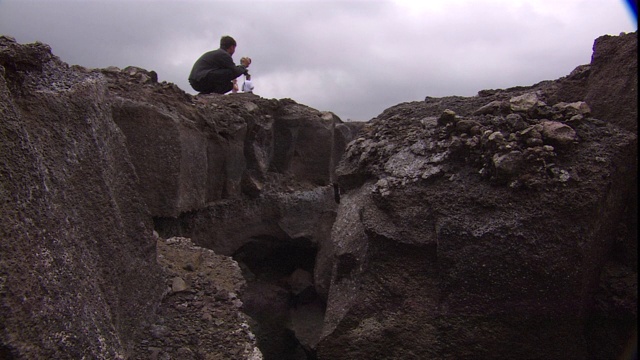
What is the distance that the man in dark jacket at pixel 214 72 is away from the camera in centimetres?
456

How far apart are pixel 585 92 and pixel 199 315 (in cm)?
196

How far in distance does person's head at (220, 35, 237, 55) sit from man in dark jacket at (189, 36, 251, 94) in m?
0.07

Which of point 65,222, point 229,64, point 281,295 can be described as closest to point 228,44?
point 229,64

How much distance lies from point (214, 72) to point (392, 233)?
109 inches

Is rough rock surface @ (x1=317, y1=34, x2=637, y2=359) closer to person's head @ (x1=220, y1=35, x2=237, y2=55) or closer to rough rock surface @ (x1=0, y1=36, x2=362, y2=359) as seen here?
rough rock surface @ (x1=0, y1=36, x2=362, y2=359)

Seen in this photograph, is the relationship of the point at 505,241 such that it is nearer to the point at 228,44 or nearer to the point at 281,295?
the point at 281,295

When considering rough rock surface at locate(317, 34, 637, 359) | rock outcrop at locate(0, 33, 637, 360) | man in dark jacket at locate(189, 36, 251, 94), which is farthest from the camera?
man in dark jacket at locate(189, 36, 251, 94)

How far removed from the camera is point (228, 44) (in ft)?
15.5

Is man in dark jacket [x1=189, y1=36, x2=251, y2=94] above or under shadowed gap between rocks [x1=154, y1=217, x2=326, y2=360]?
above

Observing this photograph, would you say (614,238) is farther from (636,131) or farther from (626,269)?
(636,131)

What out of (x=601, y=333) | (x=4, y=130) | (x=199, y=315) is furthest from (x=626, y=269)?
(x=4, y=130)

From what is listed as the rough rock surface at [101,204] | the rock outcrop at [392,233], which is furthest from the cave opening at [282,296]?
the rock outcrop at [392,233]

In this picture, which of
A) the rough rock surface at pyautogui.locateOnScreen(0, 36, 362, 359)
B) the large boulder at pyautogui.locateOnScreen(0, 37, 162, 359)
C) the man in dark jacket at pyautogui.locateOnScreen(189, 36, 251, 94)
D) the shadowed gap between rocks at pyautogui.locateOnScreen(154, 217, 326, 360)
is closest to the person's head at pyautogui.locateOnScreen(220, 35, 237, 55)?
the man in dark jacket at pyautogui.locateOnScreen(189, 36, 251, 94)

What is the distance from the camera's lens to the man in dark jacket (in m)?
4.56
